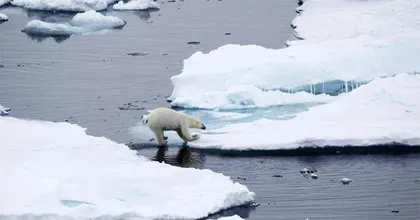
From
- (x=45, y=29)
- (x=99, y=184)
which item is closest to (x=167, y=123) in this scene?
(x=99, y=184)

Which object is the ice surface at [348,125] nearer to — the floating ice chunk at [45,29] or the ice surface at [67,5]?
the floating ice chunk at [45,29]

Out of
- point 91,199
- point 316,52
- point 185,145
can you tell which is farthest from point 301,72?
point 91,199

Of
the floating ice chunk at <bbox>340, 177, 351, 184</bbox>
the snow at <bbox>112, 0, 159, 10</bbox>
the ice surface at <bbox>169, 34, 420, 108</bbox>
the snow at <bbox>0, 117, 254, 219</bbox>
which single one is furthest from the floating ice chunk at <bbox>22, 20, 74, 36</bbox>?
the floating ice chunk at <bbox>340, 177, 351, 184</bbox>

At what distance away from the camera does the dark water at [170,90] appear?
12.1 meters

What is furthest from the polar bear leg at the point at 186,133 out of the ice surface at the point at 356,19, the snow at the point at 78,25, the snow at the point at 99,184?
the snow at the point at 78,25

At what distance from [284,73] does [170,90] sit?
241 centimetres

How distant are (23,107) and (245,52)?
4645 millimetres

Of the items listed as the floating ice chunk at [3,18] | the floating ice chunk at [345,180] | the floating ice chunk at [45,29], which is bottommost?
the floating ice chunk at [345,180]

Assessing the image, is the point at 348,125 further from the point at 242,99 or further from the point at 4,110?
the point at 4,110

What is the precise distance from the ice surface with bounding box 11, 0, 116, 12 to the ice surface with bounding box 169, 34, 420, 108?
10.4 meters

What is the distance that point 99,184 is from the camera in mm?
12047

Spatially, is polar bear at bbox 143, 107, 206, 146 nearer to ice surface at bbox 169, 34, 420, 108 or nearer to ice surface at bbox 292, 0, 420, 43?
ice surface at bbox 169, 34, 420, 108

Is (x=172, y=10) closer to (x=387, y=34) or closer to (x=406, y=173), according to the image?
(x=387, y=34)

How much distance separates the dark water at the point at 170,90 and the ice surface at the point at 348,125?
38 cm
